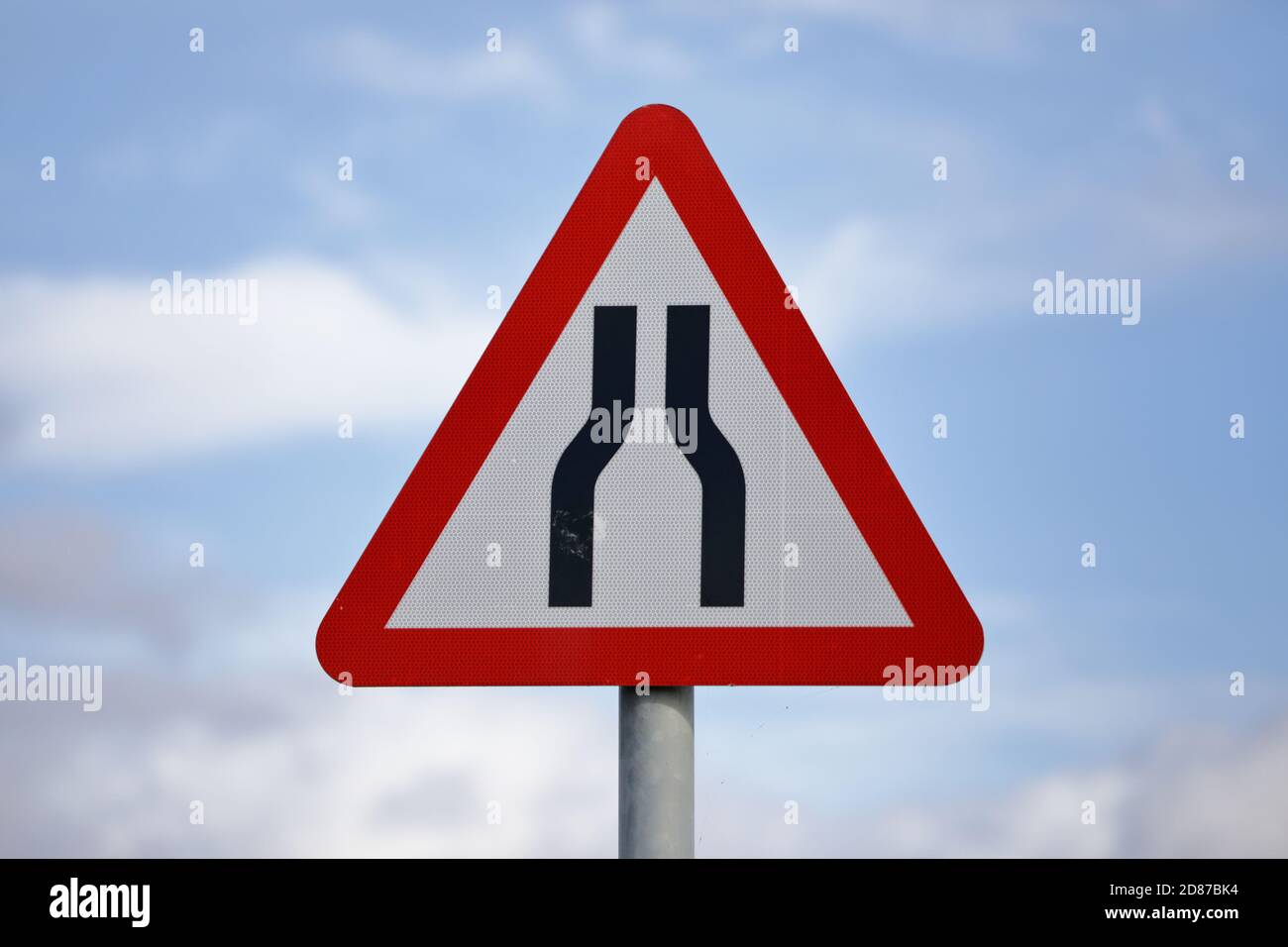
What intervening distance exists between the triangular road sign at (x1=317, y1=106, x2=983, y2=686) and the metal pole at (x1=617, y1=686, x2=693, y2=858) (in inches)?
1.8

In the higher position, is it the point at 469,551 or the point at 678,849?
the point at 469,551

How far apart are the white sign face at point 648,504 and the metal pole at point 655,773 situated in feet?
0.42

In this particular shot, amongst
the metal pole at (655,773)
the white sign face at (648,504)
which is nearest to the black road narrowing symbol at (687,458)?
the white sign face at (648,504)

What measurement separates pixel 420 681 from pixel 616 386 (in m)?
0.58

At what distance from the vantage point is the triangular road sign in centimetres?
205

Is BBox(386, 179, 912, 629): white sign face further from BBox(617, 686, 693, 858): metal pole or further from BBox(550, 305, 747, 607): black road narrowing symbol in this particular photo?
BBox(617, 686, 693, 858): metal pole

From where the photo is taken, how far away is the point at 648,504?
208cm

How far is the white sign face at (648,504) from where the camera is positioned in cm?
205

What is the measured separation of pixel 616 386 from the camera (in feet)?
6.95

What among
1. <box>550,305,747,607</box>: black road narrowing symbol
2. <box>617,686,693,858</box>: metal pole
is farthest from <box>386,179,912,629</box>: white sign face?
<box>617,686,693,858</box>: metal pole

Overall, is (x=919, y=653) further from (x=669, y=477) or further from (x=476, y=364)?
(x=476, y=364)

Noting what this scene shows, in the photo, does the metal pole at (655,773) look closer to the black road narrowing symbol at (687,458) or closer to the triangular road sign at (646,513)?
the triangular road sign at (646,513)
